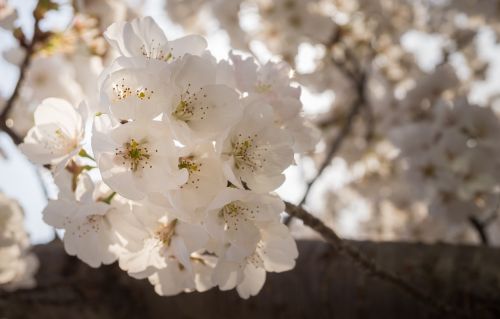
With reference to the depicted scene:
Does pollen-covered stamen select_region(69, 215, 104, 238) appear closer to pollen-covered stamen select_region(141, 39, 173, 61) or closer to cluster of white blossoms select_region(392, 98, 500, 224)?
pollen-covered stamen select_region(141, 39, 173, 61)

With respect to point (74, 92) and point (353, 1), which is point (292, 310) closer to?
point (74, 92)

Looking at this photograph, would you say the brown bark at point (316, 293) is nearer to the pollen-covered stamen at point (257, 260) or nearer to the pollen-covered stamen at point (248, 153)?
the pollen-covered stamen at point (257, 260)

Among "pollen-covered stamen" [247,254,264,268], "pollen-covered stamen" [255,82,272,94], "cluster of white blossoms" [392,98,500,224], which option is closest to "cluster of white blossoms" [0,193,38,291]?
"pollen-covered stamen" [247,254,264,268]

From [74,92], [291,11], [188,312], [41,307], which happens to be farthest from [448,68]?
[41,307]

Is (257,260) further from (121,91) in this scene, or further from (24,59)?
(24,59)

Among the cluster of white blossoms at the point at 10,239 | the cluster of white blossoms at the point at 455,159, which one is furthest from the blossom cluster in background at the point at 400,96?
the cluster of white blossoms at the point at 10,239

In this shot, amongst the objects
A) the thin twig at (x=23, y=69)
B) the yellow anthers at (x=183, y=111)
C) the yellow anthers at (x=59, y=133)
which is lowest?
the thin twig at (x=23, y=69)
